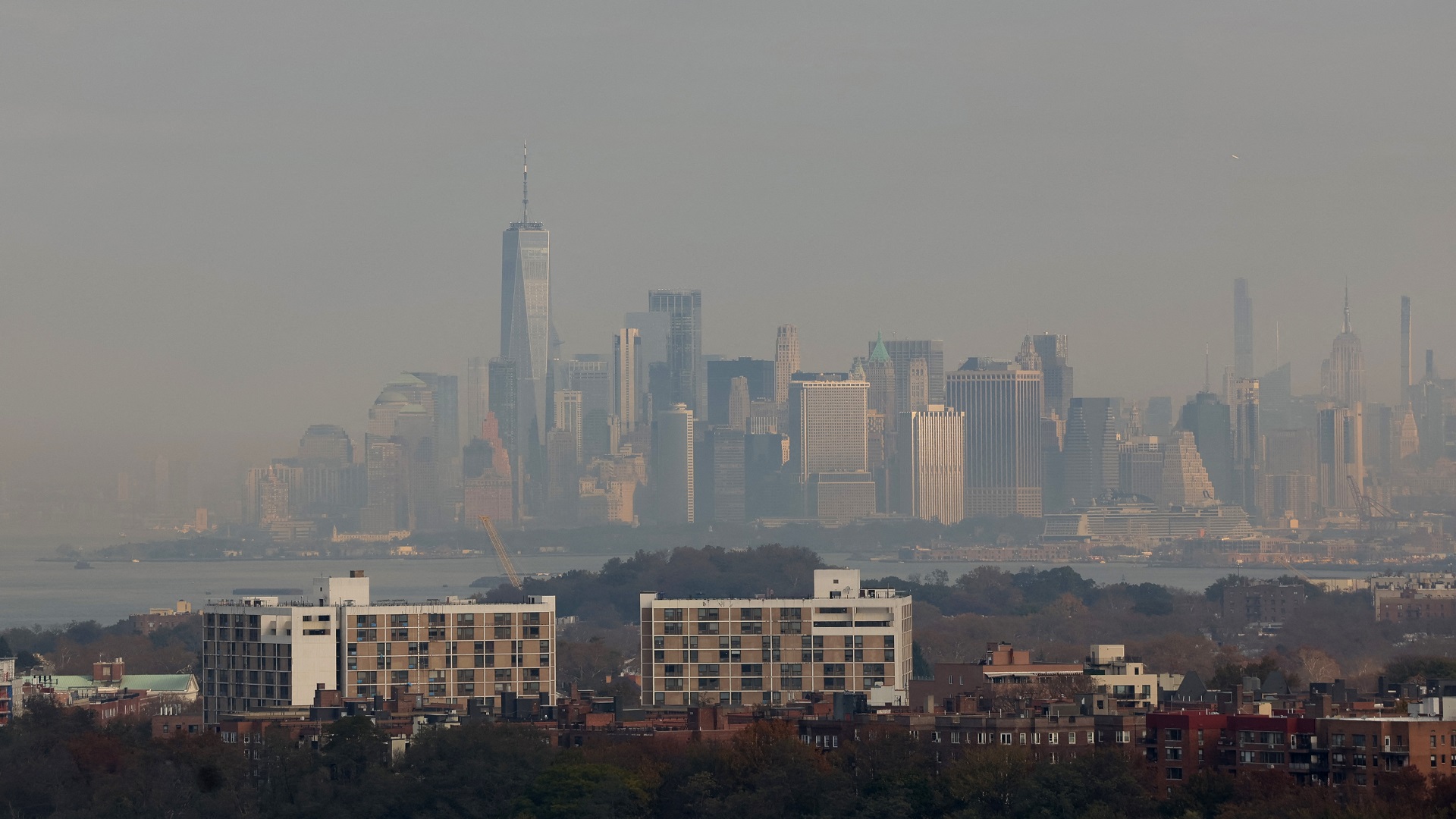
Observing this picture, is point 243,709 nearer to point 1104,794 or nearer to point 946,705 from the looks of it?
point 946,705

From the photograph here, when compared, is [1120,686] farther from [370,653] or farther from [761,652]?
[370,653]

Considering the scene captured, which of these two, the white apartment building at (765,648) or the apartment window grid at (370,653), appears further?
the white apartment building at (765,648)

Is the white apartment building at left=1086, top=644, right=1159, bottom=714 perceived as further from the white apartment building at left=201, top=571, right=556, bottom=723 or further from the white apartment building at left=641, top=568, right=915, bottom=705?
the white apartment building at left=201, top=571, right=556, bottom=723

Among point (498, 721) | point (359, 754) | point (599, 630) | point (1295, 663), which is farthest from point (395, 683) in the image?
point (599, 630)

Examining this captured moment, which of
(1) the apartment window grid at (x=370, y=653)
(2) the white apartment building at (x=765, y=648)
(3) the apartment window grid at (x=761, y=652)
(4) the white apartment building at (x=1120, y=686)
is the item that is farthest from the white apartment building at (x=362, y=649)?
(4) the white apartment building at (x=1120, y=686)

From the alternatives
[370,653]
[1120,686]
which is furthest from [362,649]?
[1120,686]

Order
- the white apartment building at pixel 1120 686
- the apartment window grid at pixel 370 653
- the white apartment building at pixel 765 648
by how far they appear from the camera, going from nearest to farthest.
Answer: the white apartment building at pixel 1120 686 < the apartment window grid at pixel 370 653 < the white apartment building at pixel 765 648

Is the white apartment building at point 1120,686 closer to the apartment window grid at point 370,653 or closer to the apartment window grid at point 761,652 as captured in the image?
the apartment window grid at point 761,652
